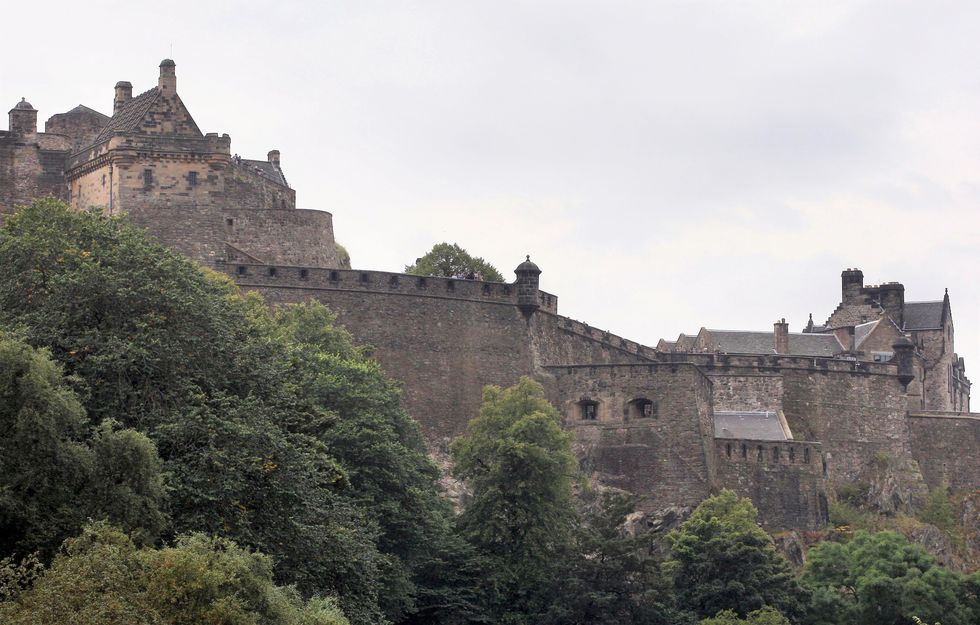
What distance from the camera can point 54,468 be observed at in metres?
Result: 29.7

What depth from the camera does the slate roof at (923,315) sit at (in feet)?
269

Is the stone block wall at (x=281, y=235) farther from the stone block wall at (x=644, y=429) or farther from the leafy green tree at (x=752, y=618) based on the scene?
the leafy green tree at (x=752, y=618)

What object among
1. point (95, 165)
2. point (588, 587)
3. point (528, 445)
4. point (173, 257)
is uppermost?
point (95, 165)

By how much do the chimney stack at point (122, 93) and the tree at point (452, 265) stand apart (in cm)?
1486

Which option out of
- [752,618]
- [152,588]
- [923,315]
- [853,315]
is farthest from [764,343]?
[152,588]

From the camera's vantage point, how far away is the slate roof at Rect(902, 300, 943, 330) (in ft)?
269

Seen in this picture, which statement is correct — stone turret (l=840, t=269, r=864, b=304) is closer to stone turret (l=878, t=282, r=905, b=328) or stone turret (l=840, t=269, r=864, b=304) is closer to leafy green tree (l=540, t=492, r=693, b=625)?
stone turret (l=878, t=282, r=905, b=328)

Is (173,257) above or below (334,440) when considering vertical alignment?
above

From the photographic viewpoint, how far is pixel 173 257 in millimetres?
37938

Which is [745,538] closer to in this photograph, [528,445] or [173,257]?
[528,445]

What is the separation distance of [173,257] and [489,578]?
13204mm

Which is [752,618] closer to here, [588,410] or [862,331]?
[588,410]

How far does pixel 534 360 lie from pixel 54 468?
3211 cm

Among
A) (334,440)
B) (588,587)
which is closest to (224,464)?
(334,440)
